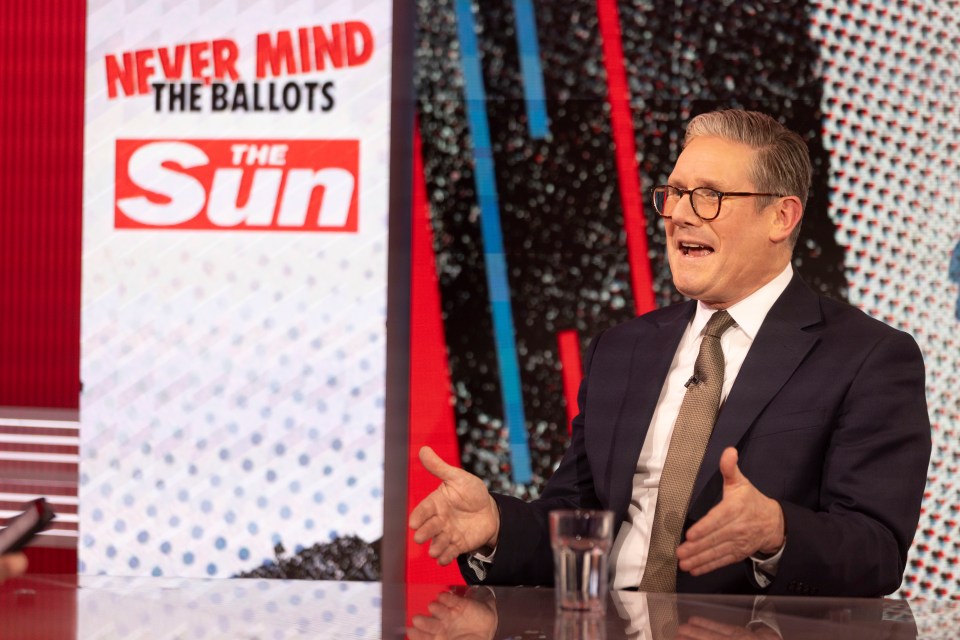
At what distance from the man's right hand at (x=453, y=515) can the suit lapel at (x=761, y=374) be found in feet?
1.16

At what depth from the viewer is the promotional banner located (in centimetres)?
316

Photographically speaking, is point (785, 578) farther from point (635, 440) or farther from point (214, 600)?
point (214, 600)

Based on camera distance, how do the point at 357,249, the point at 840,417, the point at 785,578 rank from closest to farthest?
1. the point at 785,578
2. the point at 840,417
3. the point at 357,249

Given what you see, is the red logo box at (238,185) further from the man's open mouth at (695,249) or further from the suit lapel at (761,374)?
the suit lapel at (761,374)

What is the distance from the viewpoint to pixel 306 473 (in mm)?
3182

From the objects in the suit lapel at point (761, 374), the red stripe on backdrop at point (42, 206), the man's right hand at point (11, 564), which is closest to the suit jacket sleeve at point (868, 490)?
the suit lapel at point (761, 374)

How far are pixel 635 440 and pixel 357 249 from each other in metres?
1.42

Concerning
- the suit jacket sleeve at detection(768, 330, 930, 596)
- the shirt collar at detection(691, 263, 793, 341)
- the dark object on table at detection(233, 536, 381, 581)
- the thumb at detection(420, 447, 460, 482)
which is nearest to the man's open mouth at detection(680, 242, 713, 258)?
the shirt collar at detection(691, 263, 793, 341)

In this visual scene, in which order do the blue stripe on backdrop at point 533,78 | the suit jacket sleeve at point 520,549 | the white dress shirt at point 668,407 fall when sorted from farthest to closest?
the blue stripe on backdrop at point 533,78 → the white dress shirt at point 668,407 → the suit jacket sleeve at point 520,549

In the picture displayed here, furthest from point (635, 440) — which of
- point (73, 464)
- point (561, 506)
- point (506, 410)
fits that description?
point (73, 464)

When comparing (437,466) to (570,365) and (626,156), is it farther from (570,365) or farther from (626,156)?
(626,156)

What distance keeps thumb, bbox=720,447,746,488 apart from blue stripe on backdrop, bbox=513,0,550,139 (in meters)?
1.96

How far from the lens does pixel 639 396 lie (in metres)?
2.00

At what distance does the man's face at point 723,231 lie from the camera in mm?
1963
